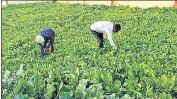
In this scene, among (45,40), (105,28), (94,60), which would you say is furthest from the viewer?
A: (45,40)

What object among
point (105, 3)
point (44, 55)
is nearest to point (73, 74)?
point (44, 55)

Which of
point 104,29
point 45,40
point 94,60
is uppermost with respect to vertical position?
point 104,29

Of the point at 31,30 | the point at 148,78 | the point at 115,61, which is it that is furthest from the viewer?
the point at 31,30

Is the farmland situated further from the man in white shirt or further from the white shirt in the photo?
the white shirt

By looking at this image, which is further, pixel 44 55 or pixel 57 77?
pixel 44 55

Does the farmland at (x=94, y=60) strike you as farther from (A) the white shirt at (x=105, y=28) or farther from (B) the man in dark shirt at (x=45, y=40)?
(A) the white shirt at (x=105, y=28)

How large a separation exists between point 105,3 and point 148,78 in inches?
572

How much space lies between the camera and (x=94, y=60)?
874 centimetres

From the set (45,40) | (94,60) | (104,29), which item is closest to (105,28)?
(104,29)

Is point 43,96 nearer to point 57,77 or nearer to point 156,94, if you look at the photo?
point 57,77

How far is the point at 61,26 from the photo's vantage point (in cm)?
1600

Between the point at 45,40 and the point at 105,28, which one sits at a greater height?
the point at 105,28

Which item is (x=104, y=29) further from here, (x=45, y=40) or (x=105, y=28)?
(x=45, y=40)

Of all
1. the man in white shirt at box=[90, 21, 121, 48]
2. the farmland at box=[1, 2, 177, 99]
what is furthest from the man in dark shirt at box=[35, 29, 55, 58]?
the man in white shirt at box=[90, 21, 121, 48]
